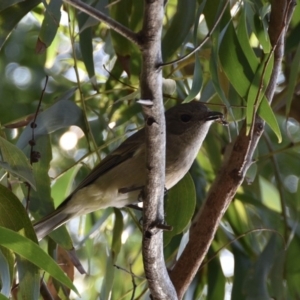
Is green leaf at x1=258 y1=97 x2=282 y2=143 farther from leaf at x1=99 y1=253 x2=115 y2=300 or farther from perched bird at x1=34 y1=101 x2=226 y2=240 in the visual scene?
leaf at x1=99 y1=253 x2=115 y2=300

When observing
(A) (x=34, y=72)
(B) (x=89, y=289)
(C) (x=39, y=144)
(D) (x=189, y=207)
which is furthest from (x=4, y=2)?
(B) (x=89, y=289)

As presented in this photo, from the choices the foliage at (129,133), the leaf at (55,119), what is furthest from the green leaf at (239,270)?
the leaf at (55,119)

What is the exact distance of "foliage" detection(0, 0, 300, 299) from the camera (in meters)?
1.86

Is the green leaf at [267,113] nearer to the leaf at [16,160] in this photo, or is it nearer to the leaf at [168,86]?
the leaf at [168,86]

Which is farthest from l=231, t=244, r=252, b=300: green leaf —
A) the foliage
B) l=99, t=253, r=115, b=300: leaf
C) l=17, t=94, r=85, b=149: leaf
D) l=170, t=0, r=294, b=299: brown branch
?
l=17, t=94, r=85, b=149: leaf

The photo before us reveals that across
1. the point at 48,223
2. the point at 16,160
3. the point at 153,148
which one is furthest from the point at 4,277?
the point at 48,223

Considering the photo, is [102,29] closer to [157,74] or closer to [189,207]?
[189,207]

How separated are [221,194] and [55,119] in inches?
22.5

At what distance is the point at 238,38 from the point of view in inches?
77.4

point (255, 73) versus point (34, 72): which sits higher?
point (34, 72)

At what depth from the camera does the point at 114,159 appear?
2457 mm

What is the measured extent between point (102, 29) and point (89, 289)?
1175mm

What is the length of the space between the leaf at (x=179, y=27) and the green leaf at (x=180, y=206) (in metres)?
0.42

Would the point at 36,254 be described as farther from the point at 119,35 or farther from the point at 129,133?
the point at 129,133
